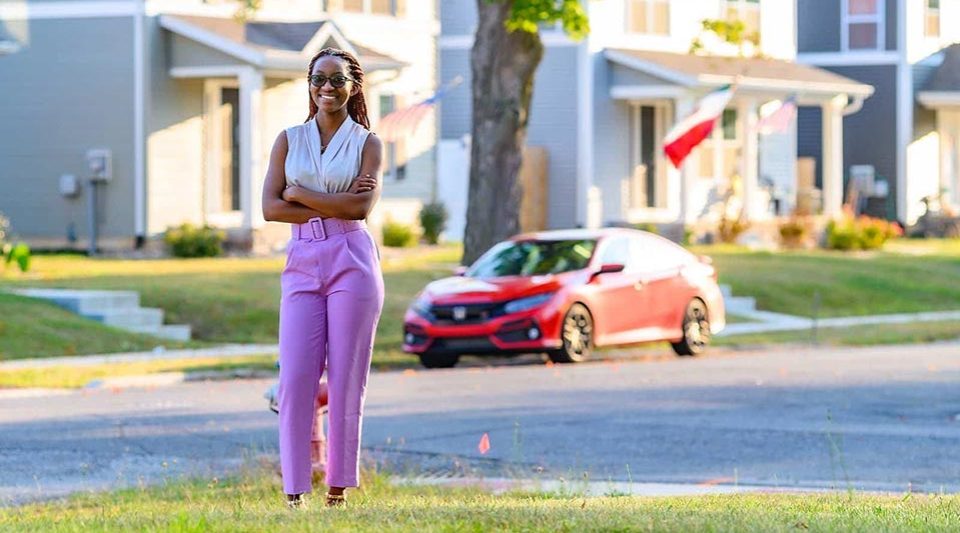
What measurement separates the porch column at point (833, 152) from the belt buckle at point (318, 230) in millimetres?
33426

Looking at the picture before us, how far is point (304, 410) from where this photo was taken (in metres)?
8.13

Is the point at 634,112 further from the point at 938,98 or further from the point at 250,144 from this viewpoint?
the point at 250,144

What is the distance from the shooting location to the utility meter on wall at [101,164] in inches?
1195

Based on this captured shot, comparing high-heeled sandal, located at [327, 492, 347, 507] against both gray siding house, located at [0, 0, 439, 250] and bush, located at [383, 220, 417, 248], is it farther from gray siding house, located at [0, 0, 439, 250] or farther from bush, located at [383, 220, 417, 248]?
bush, located at [383, 220, 417, 248]

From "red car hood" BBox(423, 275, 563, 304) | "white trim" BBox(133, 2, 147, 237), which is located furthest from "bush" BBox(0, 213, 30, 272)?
"red car hood" BBox(423, 275, 563, 304)

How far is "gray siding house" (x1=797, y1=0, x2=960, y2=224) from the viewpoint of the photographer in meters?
44.5

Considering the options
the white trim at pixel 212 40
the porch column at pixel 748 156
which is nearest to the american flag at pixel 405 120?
the white trim at pixel 212 40

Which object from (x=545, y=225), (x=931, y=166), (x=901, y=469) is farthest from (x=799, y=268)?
(x=901, y=469)

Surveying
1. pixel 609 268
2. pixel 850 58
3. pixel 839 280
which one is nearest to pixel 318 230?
pixel 609 268

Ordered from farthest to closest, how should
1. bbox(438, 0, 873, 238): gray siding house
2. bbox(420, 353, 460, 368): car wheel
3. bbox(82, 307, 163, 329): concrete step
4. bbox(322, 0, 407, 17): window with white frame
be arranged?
bbox(438, 0, 873, 238): gray siding house < bbox(322, 0, 407, 17): window with white frame < bbox(82, 307, 163, 329): concrete step < bbox(420, 353, 460, 368): car wheel

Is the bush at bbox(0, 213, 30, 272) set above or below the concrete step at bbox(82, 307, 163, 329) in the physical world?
above

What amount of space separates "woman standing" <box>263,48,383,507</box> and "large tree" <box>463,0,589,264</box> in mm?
15614

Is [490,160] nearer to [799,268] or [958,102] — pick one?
[799,268]

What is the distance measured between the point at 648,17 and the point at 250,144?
36.7 feet
